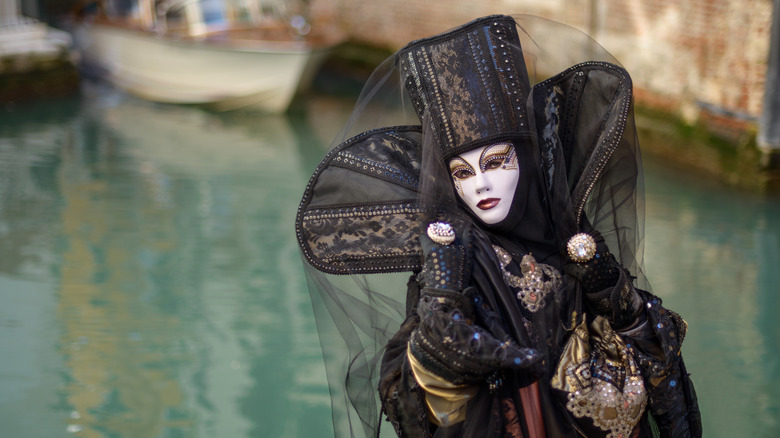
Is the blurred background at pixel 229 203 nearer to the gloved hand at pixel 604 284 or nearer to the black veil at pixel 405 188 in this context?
the black veil at pixel 405 188

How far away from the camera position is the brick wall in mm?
6723

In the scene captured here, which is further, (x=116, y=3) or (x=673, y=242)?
(x=116, y=3)

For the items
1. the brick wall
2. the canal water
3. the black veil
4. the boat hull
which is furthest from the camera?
the boat hull

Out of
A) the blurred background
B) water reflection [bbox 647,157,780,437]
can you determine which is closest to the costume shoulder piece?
the blurred background

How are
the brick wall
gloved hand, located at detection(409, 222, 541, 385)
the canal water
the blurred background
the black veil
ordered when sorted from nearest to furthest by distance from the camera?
gloved hand, located at detection(409, 222, 541, 385)
the black veil
the canal water
the blurred background
the brick wall

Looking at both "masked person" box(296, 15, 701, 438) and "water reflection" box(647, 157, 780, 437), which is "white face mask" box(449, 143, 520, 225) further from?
"water reflection" box(647, 157, 780, 437)

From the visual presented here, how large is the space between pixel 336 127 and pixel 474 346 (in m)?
7.52

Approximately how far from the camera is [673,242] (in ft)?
18.9

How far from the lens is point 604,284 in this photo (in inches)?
81.7

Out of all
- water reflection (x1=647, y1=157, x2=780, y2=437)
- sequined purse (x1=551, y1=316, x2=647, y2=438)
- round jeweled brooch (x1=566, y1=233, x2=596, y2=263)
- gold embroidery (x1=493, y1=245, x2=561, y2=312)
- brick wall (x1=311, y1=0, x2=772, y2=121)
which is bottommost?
water reflection (x1=647, y1=157, x2=780, y2=437)

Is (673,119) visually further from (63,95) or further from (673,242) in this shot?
(63,95)

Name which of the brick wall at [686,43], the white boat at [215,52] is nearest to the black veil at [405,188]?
the brick wall at [686,43]

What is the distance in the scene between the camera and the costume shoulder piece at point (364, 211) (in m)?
2.06

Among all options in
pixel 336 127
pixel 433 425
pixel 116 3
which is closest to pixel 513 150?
pixel 433 425
